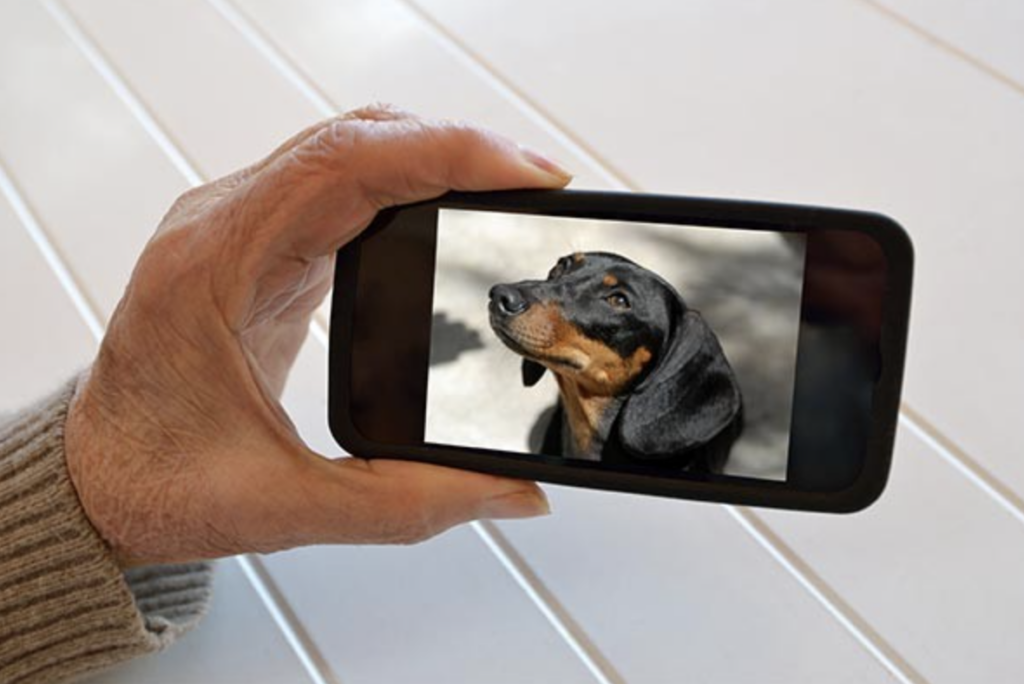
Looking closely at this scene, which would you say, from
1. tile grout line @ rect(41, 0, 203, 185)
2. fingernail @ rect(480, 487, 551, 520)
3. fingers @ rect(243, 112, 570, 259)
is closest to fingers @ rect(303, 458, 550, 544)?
fingernail @ rect(480, 487, 551, 520)

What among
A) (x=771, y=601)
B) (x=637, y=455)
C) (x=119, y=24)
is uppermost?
(x=119, y=24)

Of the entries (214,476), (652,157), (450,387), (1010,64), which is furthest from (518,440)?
(1010,64)

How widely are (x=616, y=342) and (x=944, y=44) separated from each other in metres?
0.40

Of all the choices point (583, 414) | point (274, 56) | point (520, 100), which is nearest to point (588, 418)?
point (583, 414)

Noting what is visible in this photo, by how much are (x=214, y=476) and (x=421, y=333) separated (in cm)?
12

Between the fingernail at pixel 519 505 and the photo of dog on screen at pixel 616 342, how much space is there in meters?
0.02

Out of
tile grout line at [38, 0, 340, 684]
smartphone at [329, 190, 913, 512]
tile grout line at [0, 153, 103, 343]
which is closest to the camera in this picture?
smartphone at [329, 190, 913, 512]

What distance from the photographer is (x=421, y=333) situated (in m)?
0.60

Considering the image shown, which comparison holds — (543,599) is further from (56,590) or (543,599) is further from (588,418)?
(56,590)

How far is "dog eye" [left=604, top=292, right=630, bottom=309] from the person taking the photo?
59cm

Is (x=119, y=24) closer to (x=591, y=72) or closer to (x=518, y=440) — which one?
(x=591, y=72)

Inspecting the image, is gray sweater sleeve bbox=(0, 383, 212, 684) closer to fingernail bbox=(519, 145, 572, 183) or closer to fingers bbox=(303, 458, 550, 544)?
fingers bbox=(303, 458, 550, 544)

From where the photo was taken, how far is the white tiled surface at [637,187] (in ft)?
2.11

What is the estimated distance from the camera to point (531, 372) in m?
0.59
